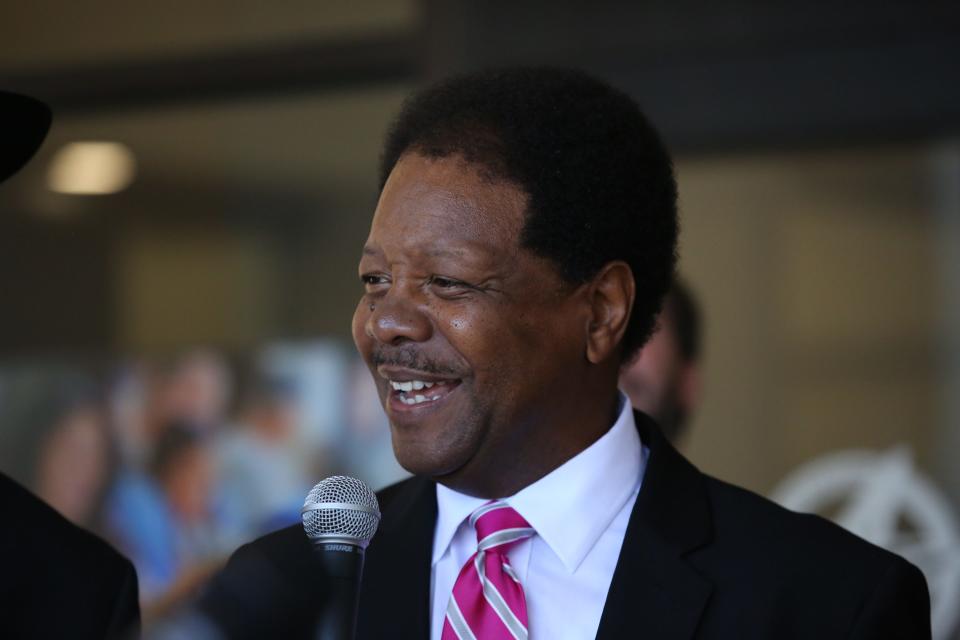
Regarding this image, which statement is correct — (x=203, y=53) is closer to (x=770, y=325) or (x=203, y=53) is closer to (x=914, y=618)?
(x=770, y=325)

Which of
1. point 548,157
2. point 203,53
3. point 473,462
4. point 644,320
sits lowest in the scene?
point 473,462

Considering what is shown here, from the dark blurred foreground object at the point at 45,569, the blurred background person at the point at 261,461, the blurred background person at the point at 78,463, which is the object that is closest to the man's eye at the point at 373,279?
the dark blurred foreground object at the point at 45,569

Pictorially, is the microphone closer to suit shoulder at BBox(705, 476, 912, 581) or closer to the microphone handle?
the microphone handle

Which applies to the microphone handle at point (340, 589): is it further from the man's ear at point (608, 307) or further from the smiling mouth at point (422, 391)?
the man's ear at point (608, 307)

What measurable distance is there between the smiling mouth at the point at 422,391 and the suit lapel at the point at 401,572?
0.96 feet

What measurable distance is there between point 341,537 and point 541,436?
29.0 inches

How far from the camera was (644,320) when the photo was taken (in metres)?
2.90

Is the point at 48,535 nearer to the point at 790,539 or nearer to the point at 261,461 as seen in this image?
the point at 790,539

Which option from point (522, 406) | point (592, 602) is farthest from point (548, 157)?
point (592, 602)

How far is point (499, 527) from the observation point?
8.52ft

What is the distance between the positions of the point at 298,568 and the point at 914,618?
123 cm

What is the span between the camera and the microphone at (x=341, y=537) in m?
1.83

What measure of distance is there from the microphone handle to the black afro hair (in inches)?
32.7

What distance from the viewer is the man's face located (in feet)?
8.29
